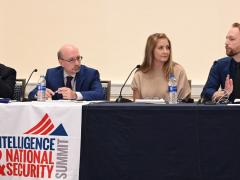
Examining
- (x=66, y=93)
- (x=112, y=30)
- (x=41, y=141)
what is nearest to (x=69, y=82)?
(x=66, y=93)

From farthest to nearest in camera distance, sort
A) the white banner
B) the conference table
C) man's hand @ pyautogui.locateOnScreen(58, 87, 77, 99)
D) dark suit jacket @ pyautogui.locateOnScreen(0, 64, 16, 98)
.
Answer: dark suit jacket @ pyautogui.locateOnScreen(0, 64, 16, 98)
man's hand @ pyautogui.locateOnScreen(58, 87, 77, 99)
the white banner
the conference table

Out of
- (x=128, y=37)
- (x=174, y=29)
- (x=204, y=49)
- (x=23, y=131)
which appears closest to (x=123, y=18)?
(x=128, y=37)

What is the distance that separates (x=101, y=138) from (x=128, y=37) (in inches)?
108

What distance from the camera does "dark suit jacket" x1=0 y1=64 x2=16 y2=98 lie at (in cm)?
405

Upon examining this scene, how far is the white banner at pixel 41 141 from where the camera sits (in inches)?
116

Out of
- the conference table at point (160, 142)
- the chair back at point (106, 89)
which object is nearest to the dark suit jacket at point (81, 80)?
the chair back at point (106, 89)

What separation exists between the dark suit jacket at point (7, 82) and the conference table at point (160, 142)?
134cm

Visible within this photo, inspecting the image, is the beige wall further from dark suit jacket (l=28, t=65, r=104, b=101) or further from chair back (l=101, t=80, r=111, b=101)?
dark suit jacket (l=28, t=65, r=104, b=101)

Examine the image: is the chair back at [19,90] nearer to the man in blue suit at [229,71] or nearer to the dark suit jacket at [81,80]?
the dark suit jacket at [81,80]

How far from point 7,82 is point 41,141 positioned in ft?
4.35

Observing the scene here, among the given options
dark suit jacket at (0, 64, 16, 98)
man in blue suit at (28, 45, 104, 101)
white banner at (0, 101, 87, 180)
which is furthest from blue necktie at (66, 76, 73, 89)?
white banner at (0, 101, 87, 180)

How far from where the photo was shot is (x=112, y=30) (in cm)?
551

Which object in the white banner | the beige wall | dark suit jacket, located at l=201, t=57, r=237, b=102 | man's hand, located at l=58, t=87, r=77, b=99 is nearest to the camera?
the white banner

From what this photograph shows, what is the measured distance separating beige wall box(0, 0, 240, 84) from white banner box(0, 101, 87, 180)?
8.35 ft
